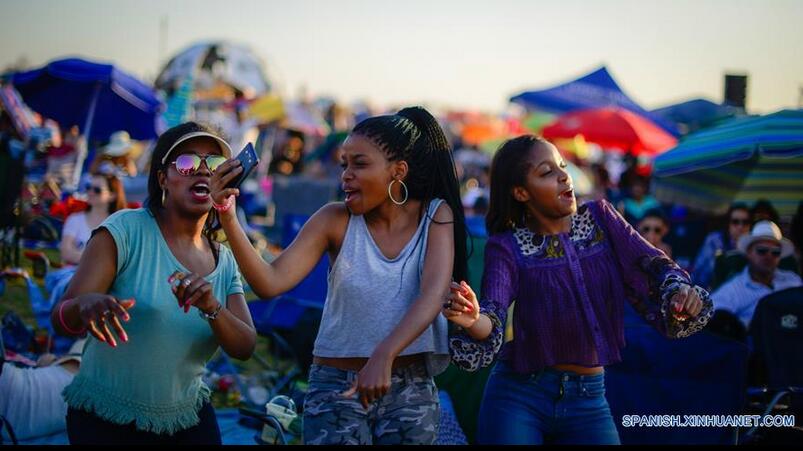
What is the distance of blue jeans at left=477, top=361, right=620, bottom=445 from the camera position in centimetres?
323

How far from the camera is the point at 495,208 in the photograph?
11.8 ft

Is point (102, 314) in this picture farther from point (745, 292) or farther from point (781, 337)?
point (745, 292)

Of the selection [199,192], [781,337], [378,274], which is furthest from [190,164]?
[781,337]

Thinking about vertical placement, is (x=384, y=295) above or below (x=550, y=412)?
above

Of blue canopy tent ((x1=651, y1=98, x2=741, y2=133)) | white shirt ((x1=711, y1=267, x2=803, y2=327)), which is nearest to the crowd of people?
white shirt ((x1=711, y1=267, x2=803, y2=327))

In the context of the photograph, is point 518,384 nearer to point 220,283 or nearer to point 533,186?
point 533,186

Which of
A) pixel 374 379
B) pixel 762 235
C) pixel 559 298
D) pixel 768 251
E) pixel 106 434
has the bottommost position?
pixel 106 434

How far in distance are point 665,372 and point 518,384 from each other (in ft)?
6.58

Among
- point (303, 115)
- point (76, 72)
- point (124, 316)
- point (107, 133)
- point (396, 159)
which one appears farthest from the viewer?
point (303, 115)

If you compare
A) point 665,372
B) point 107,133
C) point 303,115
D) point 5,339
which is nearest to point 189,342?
point 665,372

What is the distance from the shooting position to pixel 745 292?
6754 mm

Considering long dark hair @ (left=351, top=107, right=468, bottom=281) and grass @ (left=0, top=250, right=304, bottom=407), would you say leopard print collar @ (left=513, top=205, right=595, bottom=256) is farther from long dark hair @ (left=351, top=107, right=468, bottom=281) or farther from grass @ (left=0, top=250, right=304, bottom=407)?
grass @ (left=0, top=250, right=304, bottom=407)

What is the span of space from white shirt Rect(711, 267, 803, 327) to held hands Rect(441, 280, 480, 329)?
4.43 meters

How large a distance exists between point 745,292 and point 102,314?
5493 mm
